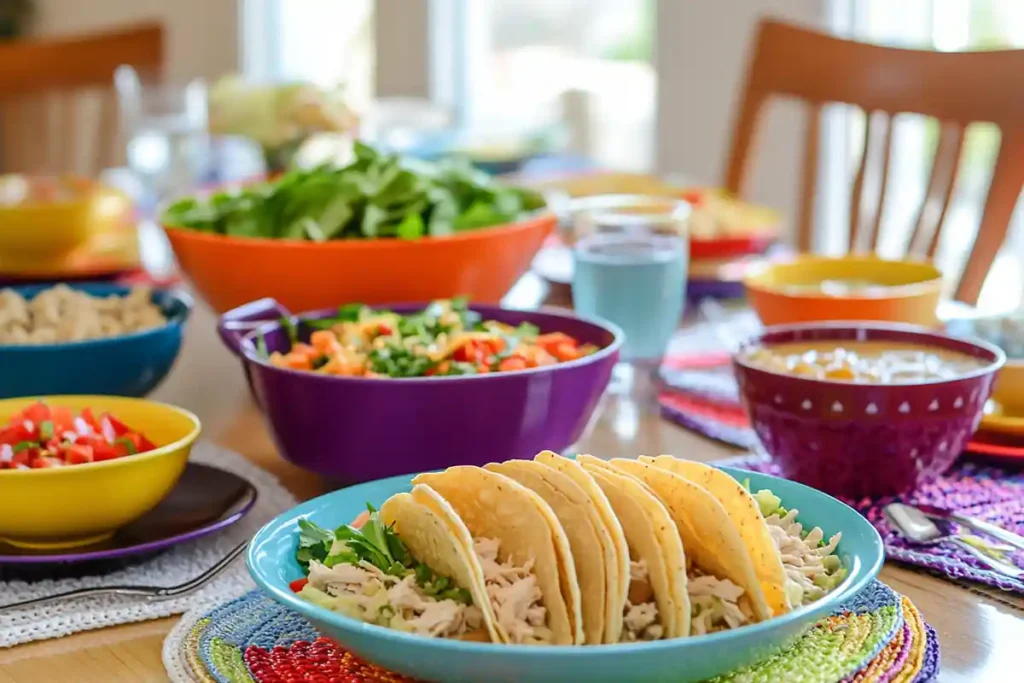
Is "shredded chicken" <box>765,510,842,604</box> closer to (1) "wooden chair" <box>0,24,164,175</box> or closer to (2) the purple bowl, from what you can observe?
(2) the purple bowl

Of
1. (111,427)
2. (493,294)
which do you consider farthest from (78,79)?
(111,427)

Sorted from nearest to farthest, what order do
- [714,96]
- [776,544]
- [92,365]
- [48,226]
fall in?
[776,544] → [92,365] → [48,226] → [714,96]

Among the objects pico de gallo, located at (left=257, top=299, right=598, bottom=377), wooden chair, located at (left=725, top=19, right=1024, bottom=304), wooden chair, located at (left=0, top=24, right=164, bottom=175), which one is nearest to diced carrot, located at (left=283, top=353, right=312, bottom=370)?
pico de gallo, located at (left=257, top=299, right=598, bottom=377)

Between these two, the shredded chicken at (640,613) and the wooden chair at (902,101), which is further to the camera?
the wooden chair at (902,101)

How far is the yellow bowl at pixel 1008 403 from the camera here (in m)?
Answer: 1.04

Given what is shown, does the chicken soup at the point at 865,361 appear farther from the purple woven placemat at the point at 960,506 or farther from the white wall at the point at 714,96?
the white wall at the point at 714,96

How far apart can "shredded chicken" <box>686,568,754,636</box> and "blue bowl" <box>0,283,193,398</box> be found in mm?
695

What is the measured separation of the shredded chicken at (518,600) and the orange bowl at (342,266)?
2.20ft

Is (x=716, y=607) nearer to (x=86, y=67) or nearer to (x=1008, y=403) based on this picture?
(x=1008, y=403)

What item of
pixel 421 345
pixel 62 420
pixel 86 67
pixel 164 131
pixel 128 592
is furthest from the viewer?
pixel 86 67

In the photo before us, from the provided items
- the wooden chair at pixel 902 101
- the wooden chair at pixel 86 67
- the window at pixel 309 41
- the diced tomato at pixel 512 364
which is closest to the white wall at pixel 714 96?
the wooden chair at pixel 902 101

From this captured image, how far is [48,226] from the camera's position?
5.67ft

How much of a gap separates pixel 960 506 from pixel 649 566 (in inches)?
15.6

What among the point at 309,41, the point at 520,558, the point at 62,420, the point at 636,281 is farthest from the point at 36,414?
the point at 309,41
